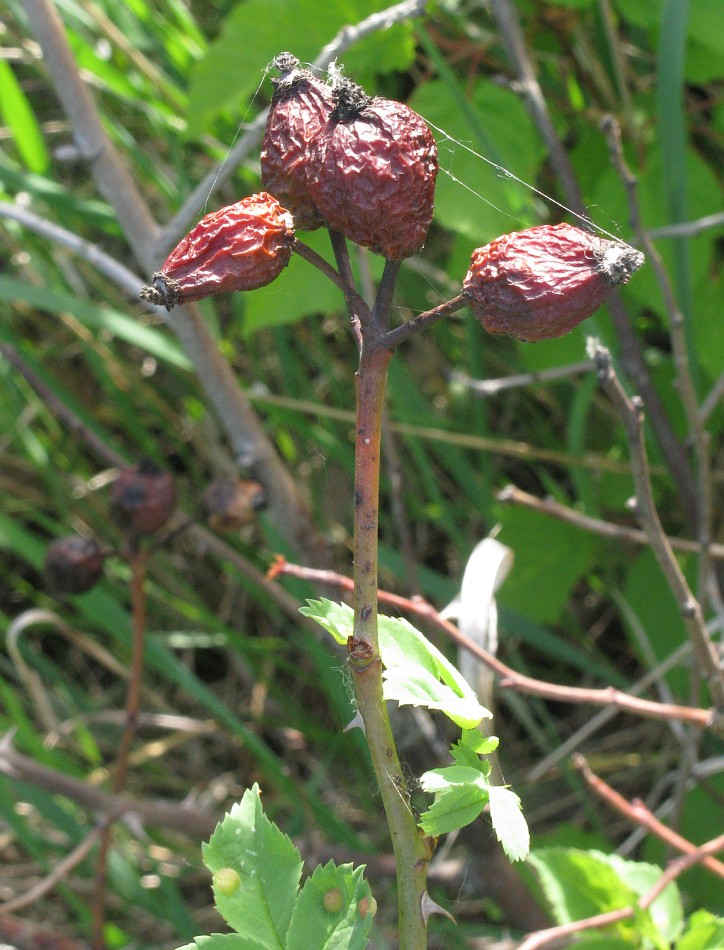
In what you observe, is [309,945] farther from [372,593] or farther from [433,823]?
[372,593]

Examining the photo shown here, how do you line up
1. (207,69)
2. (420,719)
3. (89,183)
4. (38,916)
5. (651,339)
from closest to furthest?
(207,69)
(420,719)
(38,916)
(651,339)
(89,183)

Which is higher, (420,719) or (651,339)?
(651,339)

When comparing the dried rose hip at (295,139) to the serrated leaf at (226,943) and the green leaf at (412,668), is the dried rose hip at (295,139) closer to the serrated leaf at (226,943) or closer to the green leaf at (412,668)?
the green leaf at (412,668)

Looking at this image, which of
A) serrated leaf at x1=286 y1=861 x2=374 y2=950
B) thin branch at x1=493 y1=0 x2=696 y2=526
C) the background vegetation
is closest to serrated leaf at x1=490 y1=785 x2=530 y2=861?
serrated leaf at x1=286 y1=861 x2=374 y2=950

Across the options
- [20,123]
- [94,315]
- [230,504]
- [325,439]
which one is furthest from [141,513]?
[20,123]

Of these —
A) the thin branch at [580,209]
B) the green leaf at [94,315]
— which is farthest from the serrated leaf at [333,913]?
the green leaf at [94,315]

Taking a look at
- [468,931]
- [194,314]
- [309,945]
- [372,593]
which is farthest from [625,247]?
[468,931]
